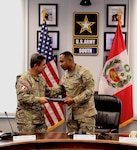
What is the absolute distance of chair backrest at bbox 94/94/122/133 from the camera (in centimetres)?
432

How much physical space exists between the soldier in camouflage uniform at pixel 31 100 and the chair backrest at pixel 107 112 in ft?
3.23

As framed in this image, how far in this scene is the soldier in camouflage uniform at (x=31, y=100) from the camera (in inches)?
140

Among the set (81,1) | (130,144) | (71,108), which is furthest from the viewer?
(81,1)

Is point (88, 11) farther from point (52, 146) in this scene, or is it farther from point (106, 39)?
point (52, 146)

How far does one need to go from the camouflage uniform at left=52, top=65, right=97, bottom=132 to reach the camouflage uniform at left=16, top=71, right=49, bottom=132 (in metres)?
0.39

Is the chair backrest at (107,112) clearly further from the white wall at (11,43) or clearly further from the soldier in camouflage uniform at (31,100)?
the white wall at (11,43)

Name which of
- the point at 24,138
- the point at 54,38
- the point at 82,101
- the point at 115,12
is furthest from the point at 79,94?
the point at 115,12

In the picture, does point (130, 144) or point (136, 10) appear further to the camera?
point (136, 10)

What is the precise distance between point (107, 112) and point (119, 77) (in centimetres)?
76

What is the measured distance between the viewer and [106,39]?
5027 millimetres

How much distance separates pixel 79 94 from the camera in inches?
151

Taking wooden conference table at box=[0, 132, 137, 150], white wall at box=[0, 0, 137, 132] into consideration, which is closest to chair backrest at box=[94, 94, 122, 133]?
white wall at box=[0, 0, 137, 132]

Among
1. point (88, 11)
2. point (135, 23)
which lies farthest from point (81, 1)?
point (135, 23)

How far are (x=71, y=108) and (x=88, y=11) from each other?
181 cm
